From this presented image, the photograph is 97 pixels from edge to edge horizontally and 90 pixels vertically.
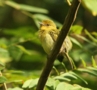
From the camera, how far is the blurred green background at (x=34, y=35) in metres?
1.96

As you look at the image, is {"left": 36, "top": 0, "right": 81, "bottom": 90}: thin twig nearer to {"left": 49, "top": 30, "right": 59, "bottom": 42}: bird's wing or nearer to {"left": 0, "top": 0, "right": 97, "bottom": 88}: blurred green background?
{"left": 0, "top": 0, "right": 97, "bottom": 88}: blurred green background

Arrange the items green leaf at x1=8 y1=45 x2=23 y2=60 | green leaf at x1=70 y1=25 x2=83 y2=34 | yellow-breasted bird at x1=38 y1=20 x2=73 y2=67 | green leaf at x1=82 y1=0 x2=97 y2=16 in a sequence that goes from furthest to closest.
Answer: green leaf at x1=8 y1=45 x2=23 y2=60 → green leaf at x1=70 y1=25 x2=83 y2=34 → yellow-breasted bird at x1=38 y1=20 x2=73 y2=67 → green leaf at x1=82 y1=0 x2=97 y2=16

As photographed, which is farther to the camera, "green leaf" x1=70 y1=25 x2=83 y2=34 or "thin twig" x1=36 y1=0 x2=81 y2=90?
"green leaf" x1=70 y1=25 x2=83 y2=34

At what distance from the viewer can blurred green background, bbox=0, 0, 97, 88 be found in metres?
1.96

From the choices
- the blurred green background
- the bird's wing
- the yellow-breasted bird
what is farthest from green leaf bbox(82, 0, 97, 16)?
the bird's wing

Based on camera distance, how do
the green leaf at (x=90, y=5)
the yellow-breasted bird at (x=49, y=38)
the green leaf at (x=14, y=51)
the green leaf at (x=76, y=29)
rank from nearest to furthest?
1. the green leaf at (x=90, y=5)
2. the yellow-breasted bird at (x=49, y=38)
3. the green leaf at (x=76, y=29)
4. the green leaf at (x=14, y=51)

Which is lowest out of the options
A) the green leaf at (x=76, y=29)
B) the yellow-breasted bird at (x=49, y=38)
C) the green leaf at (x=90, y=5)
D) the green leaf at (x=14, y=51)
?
the green leaf at (x=14, y=51)

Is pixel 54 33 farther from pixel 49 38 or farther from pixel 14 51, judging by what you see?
pixel 14 51

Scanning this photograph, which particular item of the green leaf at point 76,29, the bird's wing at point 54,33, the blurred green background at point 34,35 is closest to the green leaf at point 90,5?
the blurred green background at point 34,35

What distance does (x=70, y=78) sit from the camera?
1.46m

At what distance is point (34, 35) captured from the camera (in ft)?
7.53

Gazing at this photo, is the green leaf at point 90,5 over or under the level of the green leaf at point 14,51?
over

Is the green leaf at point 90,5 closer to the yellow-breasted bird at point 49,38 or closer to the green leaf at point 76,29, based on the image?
the yellow-breasted bird at point 49,38

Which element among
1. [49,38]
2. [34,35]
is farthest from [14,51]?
[49,38]
